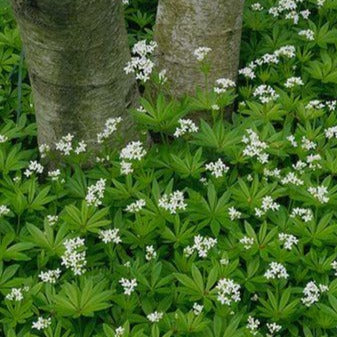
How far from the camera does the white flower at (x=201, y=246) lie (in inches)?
129

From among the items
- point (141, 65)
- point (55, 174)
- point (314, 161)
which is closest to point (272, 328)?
point (314, 161)

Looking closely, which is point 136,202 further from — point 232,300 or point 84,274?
point 232,300

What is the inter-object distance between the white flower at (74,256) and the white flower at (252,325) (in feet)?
2.31

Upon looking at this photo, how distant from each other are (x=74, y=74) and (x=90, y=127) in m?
0.32

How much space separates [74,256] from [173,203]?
1.67ft

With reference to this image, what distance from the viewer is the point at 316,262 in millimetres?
3365

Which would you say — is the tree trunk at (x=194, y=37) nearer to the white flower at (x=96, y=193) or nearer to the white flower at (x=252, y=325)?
the white flower at (x=96, y=193)

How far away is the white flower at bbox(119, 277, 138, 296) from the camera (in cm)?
317

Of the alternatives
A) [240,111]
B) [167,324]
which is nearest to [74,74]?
[240,111]

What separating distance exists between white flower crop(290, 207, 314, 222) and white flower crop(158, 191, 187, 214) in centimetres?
49

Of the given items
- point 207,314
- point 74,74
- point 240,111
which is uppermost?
point 74,74

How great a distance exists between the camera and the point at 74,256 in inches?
126

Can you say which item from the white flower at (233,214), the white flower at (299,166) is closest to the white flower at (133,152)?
the white flower at (233,214)

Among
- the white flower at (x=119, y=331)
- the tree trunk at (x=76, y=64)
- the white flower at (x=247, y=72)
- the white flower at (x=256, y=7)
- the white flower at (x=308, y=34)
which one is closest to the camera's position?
the white flower at (x=119, y=331)
